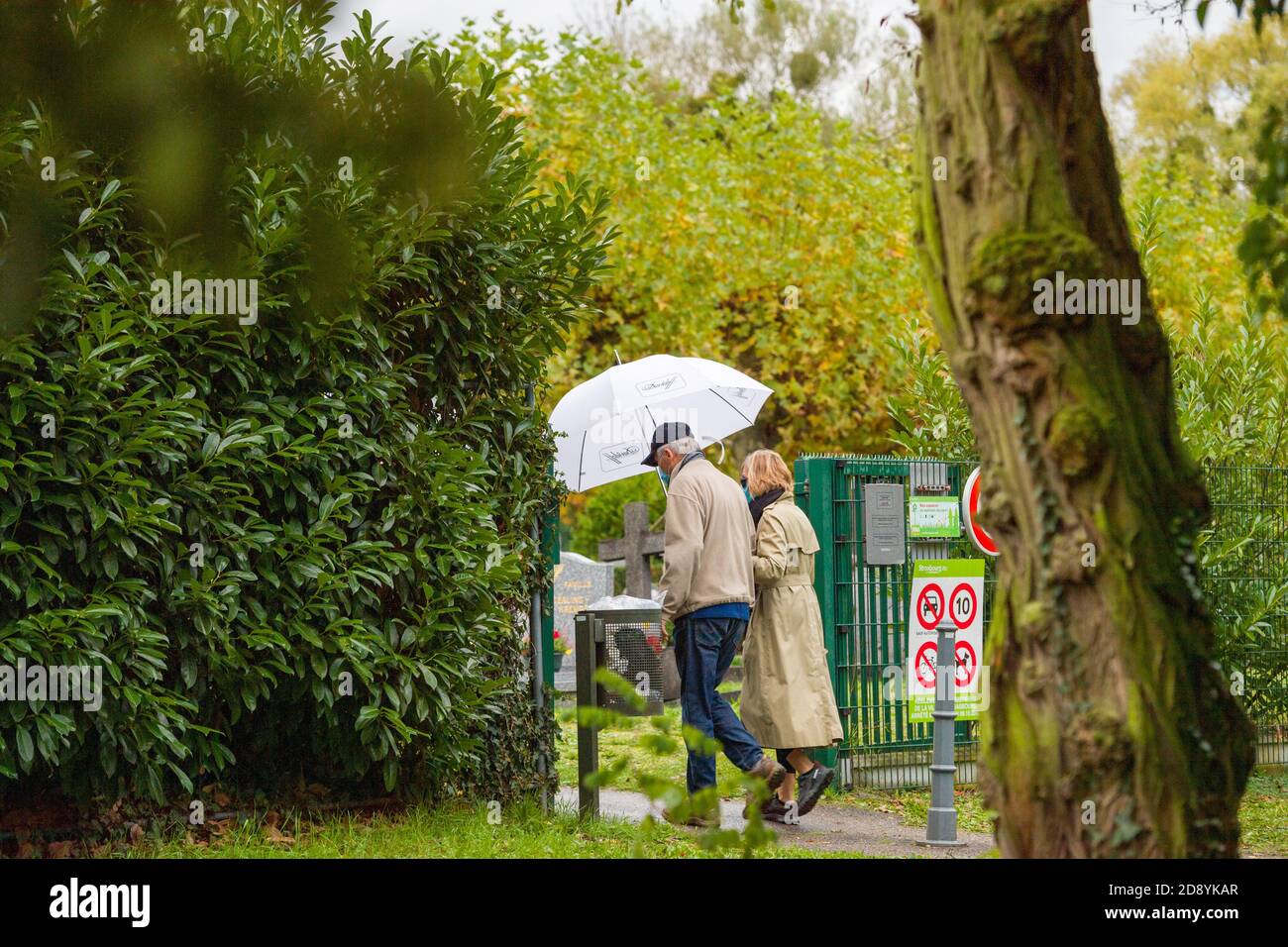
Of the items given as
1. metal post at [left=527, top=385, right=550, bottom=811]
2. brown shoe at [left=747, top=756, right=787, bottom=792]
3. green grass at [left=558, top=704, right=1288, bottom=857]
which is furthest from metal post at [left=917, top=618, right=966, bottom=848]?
metal post at [left=527, top=385, right=550, bottom=811]

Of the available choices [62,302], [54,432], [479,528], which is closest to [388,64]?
[62,302]

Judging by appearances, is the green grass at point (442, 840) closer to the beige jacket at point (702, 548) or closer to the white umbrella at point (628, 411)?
the beige jacket at point (702, 548)

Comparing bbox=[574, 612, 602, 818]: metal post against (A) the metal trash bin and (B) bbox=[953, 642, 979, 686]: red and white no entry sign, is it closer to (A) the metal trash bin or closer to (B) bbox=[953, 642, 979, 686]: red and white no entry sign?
(A) the metal trash bin

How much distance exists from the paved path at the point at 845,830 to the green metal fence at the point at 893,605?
720 mm

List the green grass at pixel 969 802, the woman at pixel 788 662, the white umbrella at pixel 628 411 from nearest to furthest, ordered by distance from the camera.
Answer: the green grass at pixel 969 802, the woman at pixel 788 662, the white umbrella at pixel 628 411

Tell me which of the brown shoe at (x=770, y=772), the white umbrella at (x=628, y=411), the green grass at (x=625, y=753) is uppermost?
the white umbrella at (x=628, y=411)

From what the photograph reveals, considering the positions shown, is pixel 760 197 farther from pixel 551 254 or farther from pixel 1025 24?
pixel 1025 24

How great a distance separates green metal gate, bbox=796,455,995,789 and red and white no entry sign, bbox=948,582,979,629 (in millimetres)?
444

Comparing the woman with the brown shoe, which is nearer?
the brown shoe

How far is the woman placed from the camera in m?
7.99

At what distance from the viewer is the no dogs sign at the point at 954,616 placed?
851 cm

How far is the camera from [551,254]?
758 centimetres

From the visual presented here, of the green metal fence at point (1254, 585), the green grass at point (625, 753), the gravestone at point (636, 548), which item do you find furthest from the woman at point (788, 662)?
the gravestone at point (636, 548)
